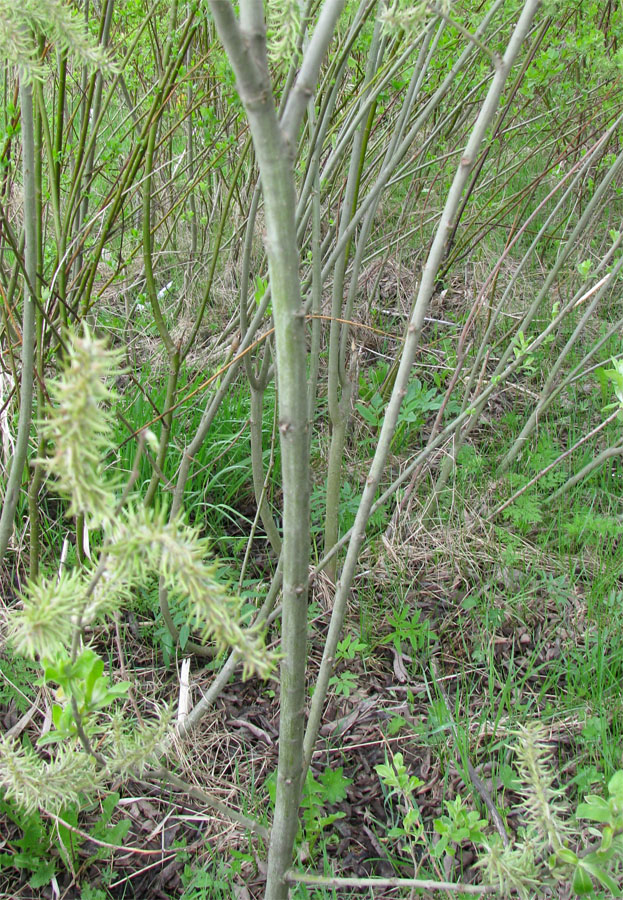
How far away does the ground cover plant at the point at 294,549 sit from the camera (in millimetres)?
975

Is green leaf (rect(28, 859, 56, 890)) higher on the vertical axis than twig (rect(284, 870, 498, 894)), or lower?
lower

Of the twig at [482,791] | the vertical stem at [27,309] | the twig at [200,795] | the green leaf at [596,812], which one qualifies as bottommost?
the twig at [482,791]

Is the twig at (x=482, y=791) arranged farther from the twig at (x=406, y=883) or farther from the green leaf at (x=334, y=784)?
the twig at (x=406, y=883)

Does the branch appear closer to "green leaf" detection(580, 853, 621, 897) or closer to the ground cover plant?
the ground cover plant

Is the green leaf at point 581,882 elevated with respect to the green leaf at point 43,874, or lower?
elevated

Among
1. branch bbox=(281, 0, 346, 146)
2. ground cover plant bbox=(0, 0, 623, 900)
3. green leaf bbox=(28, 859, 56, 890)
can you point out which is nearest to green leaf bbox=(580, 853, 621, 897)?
ground cover plant bbox=(0, 0, 623, 900)

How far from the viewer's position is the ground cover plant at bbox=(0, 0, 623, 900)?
0.97 metres

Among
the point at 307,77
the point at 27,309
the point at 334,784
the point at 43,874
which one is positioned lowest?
the point at 43,874

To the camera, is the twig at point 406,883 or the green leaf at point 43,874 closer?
the twig at point 406,883

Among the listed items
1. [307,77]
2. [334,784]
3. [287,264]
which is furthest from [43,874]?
[307,77]

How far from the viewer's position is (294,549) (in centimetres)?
103

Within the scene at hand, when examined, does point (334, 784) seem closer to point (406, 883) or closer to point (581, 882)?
point (406, 883)

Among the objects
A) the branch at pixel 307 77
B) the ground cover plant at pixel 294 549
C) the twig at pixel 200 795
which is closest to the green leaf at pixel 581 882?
the ground cover plant at pixel 294 549

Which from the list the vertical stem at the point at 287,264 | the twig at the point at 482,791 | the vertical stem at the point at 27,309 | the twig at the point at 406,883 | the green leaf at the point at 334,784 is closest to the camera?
the vertical stem at the point at 287,264
